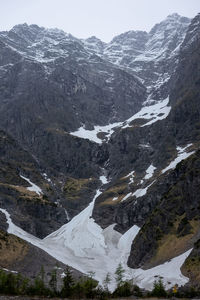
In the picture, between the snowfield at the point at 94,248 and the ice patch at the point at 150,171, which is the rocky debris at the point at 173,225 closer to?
the snowfield at the point at 94,248

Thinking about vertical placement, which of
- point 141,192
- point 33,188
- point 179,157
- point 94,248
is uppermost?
point 179,157

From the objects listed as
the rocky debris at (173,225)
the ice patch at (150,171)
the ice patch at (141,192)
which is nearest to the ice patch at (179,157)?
the ice patch at (150,171)

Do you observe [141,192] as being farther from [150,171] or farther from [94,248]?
[94,248]

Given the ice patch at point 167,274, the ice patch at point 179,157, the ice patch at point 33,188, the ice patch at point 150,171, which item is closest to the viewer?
the ice patch at point 167,274

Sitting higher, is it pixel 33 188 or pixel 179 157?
pixel 179 157

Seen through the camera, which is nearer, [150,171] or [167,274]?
[167,274]

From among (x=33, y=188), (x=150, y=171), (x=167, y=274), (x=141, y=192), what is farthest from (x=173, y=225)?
(x=33, y=188)

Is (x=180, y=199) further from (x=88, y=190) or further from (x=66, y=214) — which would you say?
(x=88, y=190)

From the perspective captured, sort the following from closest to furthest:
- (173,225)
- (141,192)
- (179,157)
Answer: (173,225)
(141,192)
(179,157)
